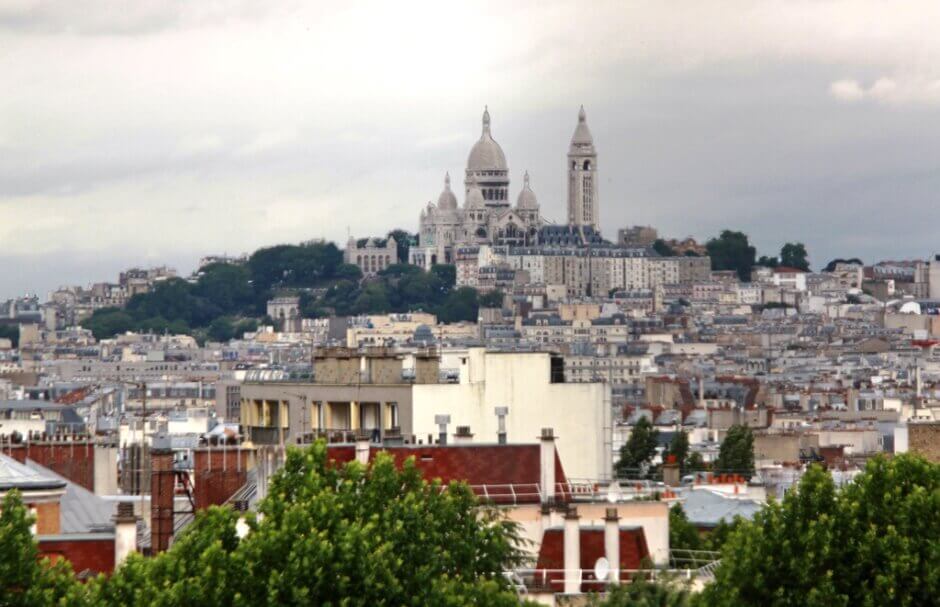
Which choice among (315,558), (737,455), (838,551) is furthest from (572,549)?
(737,455)

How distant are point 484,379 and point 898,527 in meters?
14.1

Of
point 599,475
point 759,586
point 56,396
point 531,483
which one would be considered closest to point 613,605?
point 759,586

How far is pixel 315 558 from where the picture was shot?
19953 mm

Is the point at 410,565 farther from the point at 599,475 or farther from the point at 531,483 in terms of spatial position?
the point at 599,475

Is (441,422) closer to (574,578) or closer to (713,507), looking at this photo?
(713,507)

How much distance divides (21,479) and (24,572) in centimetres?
347

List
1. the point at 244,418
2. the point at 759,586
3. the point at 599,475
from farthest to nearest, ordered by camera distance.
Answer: the point at 244,418 → the point at 599,475 → the point at 759,586

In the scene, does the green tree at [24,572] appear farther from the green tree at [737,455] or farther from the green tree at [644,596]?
the green tree at [737,455]

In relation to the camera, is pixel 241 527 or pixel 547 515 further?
pixel 547 515

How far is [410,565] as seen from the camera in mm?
20641

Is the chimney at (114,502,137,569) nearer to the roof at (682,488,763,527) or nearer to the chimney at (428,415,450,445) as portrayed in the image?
the chimney at (428,415,450,445)

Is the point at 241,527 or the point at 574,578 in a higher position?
Result: the point at 241,527

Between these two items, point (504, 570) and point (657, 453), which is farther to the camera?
point (657, 453)

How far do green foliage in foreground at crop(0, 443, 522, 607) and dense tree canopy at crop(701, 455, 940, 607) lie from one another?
1419 millimetres
